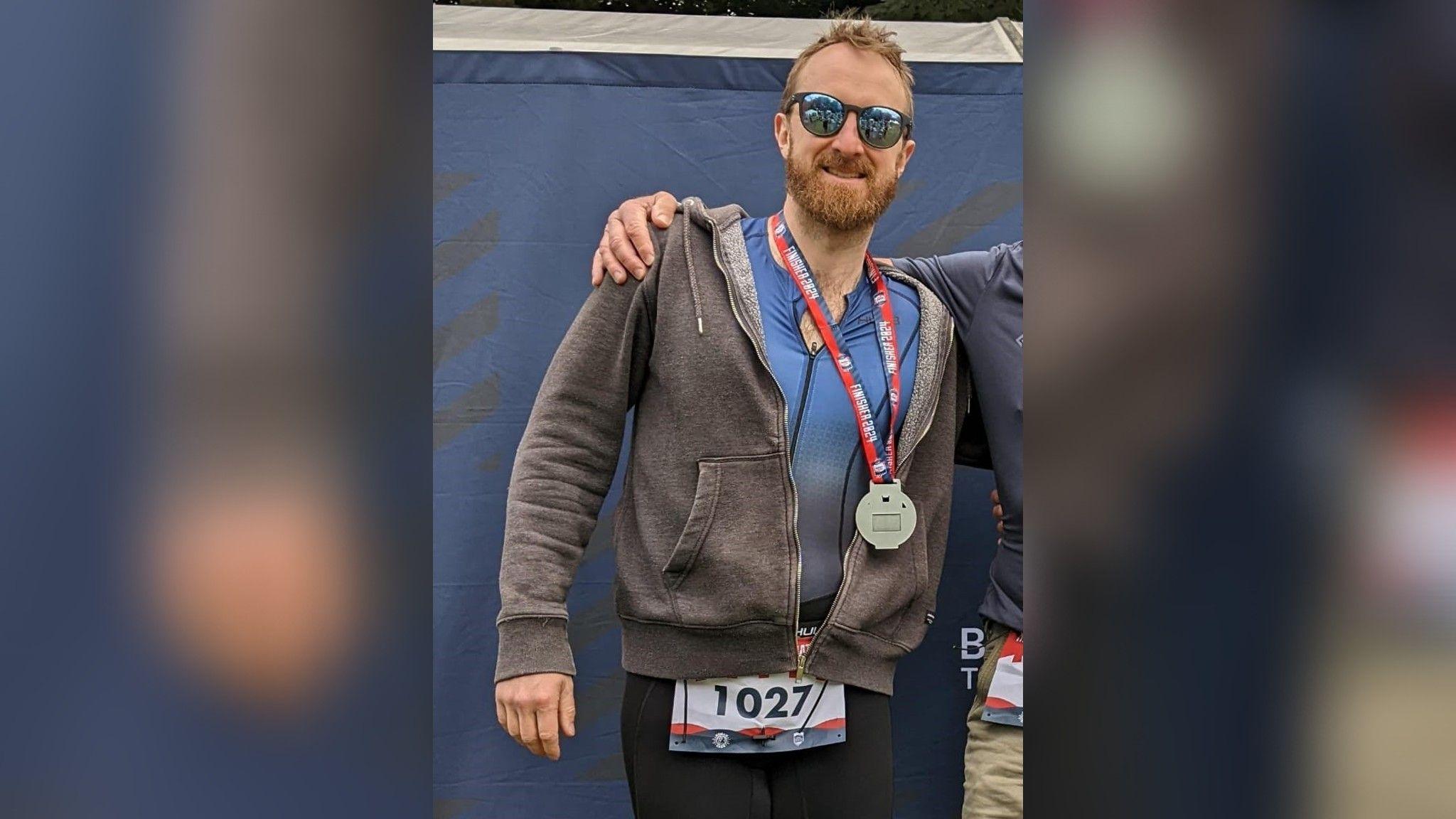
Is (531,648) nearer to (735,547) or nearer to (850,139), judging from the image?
(735,547)

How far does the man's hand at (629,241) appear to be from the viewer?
2.61m

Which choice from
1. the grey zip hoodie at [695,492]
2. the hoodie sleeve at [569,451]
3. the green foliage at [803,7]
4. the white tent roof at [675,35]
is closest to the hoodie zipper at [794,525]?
the grey zip hoodie at [695,492]

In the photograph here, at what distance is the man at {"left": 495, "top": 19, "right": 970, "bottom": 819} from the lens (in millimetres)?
2496

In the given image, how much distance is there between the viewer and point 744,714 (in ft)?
8.22

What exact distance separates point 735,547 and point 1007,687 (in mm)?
807

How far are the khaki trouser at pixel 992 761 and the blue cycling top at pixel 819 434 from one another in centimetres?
61

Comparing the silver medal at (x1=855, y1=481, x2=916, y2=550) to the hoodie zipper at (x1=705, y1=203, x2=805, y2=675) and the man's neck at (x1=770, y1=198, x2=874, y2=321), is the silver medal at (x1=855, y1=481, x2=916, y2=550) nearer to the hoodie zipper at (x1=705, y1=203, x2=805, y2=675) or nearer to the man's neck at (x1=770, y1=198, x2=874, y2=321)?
the hoodie zipper at (x1=705, y1=203, x2=805, y2=675)

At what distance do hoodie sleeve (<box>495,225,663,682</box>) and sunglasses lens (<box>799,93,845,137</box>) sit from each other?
363 mm

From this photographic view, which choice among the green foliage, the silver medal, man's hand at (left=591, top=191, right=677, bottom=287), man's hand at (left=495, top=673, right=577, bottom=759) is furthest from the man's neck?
the green foliage

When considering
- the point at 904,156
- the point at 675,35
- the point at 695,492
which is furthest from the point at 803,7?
the point at 695,492

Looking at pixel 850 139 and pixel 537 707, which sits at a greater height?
pixel 850 139
